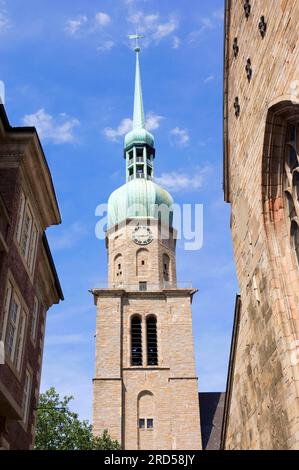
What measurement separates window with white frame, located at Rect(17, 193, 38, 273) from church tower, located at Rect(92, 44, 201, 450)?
34.4m

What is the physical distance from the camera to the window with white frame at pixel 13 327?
13734 millimetres

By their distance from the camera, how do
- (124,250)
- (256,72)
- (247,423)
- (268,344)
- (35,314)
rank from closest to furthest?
1. (268,344)
2. (256,72)
3. (247,423)
4. (35,314)
5. (124,250)

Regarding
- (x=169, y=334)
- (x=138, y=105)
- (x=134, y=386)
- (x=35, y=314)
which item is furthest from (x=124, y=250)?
(x=35, y=314)

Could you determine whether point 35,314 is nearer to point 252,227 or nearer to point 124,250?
point 252,227

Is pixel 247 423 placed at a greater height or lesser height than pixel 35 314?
lesser

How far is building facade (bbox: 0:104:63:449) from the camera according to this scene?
44.3 feet

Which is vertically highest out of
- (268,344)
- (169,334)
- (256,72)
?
(169,334)

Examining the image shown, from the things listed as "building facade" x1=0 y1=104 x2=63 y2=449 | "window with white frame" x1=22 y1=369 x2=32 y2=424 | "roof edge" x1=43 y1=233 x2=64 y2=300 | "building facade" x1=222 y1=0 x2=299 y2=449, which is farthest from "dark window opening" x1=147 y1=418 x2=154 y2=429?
"building facade" x1=222 y1=0 x2=299 y2=449

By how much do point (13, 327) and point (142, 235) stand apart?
4819cm

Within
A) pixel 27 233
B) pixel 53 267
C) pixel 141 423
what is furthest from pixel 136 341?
pixel 27 233

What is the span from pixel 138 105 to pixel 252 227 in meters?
65.3

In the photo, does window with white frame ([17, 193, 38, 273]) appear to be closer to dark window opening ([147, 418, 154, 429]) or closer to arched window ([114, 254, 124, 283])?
dark window opening ([147, 418, 154, 429])

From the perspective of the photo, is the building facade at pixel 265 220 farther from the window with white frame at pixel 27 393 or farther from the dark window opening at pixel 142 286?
the dark window opening at pixel 142 286

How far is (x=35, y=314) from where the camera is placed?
1950 cm
